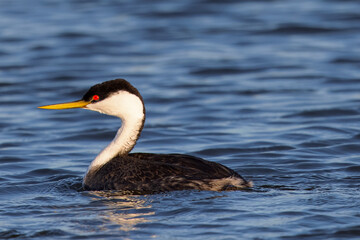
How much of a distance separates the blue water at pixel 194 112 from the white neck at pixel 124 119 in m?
0.52

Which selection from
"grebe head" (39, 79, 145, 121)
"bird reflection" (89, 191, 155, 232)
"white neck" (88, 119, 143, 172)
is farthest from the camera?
"white neck" (88, 119, 143, 172)

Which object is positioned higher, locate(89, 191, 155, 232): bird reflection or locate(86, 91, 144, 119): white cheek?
locate(86, 91, 144, 119): white cheek

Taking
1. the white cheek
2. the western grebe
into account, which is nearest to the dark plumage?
the western grebe

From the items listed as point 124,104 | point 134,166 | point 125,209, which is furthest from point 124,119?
point 125,209

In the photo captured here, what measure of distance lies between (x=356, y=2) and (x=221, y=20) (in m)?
4.33

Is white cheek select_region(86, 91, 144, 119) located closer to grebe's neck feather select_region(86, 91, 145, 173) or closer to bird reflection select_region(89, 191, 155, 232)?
Result: grebe's neck feather select_region(86, 91, 145, 173)

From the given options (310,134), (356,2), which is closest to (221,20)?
(356,2)

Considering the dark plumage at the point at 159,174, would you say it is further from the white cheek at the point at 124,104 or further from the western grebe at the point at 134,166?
the white cheek at the point at 124,104

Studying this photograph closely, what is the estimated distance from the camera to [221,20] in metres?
21.4

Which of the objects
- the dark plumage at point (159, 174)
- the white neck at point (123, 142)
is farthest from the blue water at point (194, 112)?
the white neck at point (123, 142)

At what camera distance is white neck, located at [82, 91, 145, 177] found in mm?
8953

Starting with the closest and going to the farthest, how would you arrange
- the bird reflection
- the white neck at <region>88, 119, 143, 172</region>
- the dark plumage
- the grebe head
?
the bird reflection < the dark plumage < the grebe head < the white neck at <region>88, 119, 143, 172</region>

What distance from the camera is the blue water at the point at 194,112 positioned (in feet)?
25.1

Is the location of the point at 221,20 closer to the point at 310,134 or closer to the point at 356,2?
the point at 356,2
